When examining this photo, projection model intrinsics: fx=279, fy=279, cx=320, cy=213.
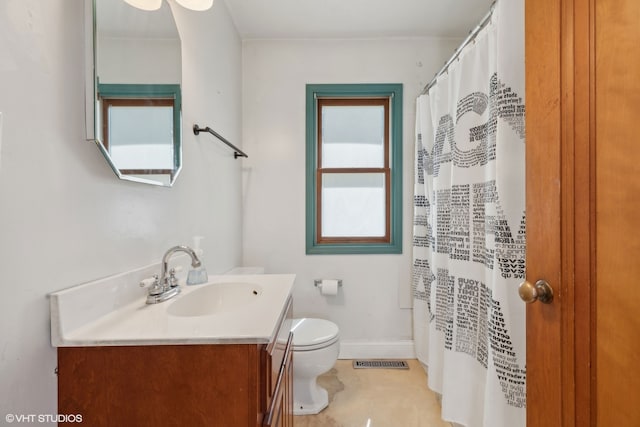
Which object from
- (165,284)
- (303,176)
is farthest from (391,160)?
(165,284)

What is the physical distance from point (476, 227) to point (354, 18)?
1636 millimetres

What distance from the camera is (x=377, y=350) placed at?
2139 millimetres

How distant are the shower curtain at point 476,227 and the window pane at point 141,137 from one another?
1257 mm

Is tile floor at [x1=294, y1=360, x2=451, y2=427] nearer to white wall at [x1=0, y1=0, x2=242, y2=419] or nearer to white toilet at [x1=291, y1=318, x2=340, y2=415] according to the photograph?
white toilet at [x1=291, y1=318, x2=340, y2=415]

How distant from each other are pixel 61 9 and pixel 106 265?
26.7 inches

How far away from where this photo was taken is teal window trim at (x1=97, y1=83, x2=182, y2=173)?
2.72 feet

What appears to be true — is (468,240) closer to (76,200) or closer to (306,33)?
(76,200)

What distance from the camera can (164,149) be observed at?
3.60 feet

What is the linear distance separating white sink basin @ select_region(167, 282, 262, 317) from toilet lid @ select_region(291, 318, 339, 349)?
0.51 metres

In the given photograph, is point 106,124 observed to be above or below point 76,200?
above

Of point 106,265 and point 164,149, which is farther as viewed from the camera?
point 164,149

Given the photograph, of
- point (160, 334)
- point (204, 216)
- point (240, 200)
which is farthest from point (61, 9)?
point (240, 200)

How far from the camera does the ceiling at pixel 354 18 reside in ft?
5.93

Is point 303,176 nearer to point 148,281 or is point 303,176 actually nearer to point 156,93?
point 156,93
